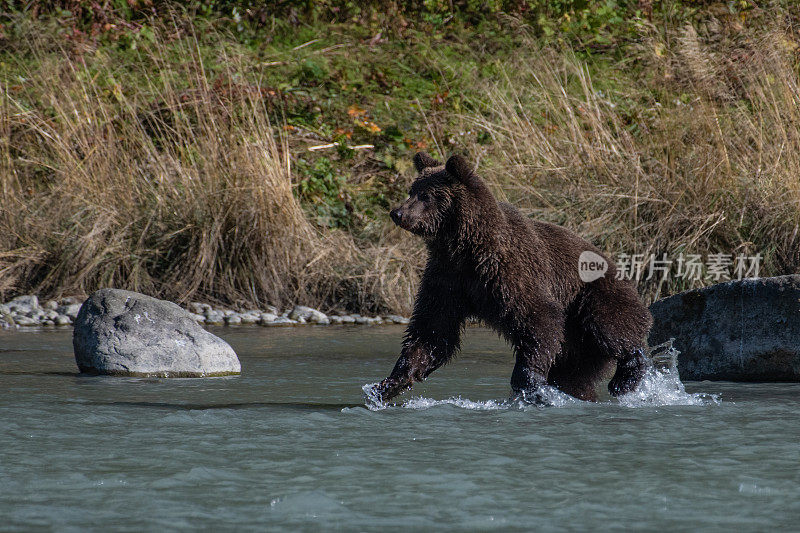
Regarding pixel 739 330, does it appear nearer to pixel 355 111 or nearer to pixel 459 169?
pixel 459 169

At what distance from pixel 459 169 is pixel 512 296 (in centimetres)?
71

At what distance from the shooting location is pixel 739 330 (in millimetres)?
7051

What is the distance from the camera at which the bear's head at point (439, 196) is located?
5.34 m

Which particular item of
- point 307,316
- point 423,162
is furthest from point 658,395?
point 307,316

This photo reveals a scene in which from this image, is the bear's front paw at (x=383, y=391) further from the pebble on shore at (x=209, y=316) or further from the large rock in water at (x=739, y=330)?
the pebble on shore at (x=209, y=316)

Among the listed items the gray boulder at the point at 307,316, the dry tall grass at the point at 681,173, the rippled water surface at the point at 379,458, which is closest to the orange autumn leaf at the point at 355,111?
the dry tall grass at the point at 681,173

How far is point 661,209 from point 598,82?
642 centimetres

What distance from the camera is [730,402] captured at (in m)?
5.74

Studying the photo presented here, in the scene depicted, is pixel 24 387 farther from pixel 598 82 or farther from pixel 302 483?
pixel 598 82

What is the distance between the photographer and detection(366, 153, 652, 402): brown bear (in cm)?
539

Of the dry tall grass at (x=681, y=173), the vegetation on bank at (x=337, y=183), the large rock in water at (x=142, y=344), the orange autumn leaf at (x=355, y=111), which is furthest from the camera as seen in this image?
the orange autumn leaf at (x=355, y=111)

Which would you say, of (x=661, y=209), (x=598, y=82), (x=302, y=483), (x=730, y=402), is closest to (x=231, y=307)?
(x=661, y=209)

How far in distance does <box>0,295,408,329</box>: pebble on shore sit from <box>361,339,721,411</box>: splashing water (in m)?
4.45

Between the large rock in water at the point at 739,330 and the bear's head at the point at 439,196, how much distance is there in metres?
2.56
